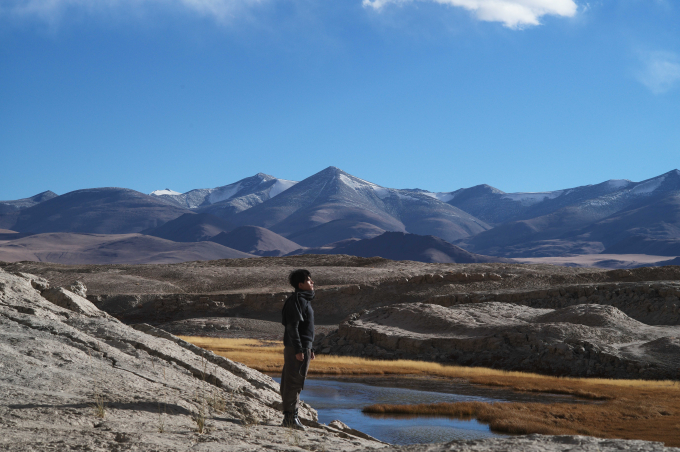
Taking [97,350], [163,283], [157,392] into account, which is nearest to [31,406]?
[157,392]

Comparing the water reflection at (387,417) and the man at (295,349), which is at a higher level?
the man at (295,349)

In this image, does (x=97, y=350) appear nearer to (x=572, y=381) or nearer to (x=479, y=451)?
(x=479, y=451)

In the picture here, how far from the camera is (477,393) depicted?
18.0 m

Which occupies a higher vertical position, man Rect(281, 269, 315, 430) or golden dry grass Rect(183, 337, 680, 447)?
man Rect(281, 269, 315, 430)

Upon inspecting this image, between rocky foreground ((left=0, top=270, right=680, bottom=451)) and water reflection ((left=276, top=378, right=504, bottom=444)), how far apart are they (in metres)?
2.31

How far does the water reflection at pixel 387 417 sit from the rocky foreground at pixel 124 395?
7.58 ft

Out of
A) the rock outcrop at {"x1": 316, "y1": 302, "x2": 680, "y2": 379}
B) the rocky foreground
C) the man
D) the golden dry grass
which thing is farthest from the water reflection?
the rock outcrop at {"x1": 316, "y1": 302, "x2": 680, "y2": 379}

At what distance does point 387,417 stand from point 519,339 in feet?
44.7

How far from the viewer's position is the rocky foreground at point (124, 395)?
6023 millimetres

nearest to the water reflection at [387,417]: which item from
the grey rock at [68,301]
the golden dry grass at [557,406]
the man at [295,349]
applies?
the golden dry grass at [557,406]

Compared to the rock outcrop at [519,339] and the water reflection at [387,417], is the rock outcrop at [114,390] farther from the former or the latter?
the rock outcrop at [519,339]

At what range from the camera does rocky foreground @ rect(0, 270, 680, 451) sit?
237 inches

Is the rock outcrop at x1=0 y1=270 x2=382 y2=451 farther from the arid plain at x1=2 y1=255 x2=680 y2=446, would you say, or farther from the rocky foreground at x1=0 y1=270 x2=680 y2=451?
the arid plain at x1=2 y1=255 x2=680 y2=446

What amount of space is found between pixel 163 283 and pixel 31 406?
52.1 m
